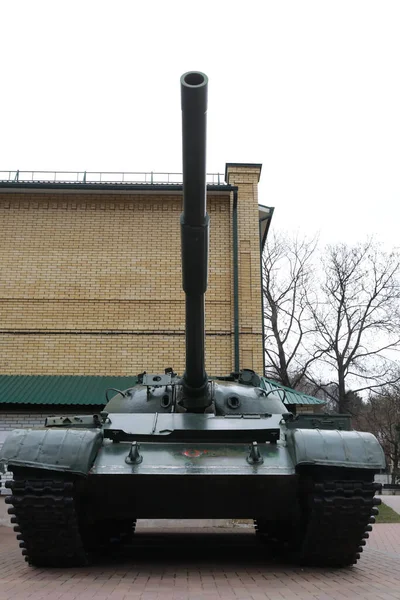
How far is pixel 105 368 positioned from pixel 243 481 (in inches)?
328

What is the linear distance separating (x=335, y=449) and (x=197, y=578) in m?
1.68

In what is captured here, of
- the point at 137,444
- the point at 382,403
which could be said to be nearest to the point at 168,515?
the point at 137,444

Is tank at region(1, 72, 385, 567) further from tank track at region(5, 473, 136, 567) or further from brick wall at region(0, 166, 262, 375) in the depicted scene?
brick wall at region(0, 166, 262, 375)

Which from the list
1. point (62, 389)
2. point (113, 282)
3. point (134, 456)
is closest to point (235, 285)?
point (113, 282)

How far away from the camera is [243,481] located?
563 centimetres

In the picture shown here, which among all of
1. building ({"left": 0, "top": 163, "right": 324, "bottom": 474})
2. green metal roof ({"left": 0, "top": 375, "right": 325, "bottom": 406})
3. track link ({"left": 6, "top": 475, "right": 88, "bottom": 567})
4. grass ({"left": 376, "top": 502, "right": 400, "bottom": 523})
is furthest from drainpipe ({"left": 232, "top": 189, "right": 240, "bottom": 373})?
track link ({"left": 6, "top": 475, "right": 88, "bottom": 567})

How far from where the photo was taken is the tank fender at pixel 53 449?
5.48 metres

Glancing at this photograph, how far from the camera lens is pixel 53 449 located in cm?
558

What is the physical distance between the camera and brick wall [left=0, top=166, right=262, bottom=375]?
13672 millimetres

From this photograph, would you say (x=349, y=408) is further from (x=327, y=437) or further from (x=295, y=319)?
(x=327, y=437)

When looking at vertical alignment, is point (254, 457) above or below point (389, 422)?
below

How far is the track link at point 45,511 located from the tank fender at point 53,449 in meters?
0.16

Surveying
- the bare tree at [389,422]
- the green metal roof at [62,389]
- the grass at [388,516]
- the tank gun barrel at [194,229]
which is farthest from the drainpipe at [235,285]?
the bare tree at [389,422]

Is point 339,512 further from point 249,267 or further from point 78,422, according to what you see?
point 249,267
